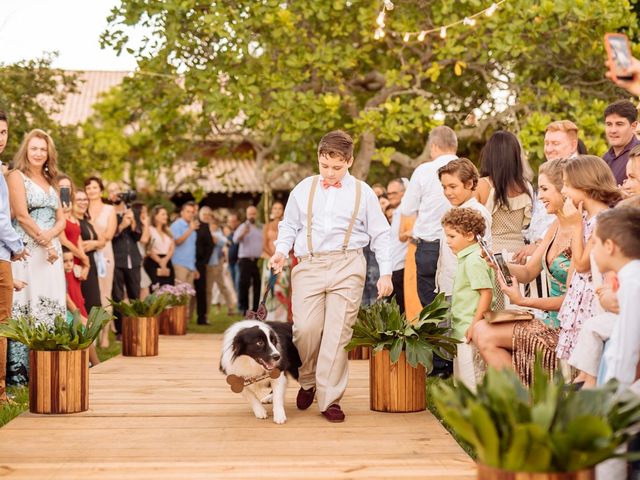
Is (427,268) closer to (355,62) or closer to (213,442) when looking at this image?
(213,442)

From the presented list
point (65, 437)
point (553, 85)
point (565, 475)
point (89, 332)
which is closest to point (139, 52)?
point (553, 85)

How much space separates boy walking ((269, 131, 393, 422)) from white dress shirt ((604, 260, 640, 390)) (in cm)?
217

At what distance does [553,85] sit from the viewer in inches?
487

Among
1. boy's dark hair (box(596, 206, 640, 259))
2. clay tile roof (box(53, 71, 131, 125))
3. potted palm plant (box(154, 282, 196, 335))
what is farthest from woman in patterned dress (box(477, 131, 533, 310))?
clay tile roof (box(53, 71, 131, 125))

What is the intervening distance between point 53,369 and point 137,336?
330 centimetres

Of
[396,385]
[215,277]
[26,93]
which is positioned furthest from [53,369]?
[215,277]

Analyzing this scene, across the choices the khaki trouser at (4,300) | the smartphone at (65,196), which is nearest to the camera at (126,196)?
the smartphone at (65,196)

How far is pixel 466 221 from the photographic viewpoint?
221 inches

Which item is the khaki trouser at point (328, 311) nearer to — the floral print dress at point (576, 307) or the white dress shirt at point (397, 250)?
the floral print dress at point (576, 307)

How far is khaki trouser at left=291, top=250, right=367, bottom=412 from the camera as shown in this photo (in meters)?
5.50

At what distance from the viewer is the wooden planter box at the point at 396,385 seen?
5676 millimetres

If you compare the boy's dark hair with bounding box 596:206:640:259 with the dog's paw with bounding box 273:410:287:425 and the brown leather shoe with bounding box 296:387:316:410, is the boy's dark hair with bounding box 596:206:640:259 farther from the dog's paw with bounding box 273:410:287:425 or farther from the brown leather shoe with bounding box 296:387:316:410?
the brown leather shoe with bounding box 296:387:316:410

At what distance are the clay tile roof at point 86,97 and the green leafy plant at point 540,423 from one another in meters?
Result: 31.3

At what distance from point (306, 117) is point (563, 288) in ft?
23.4
